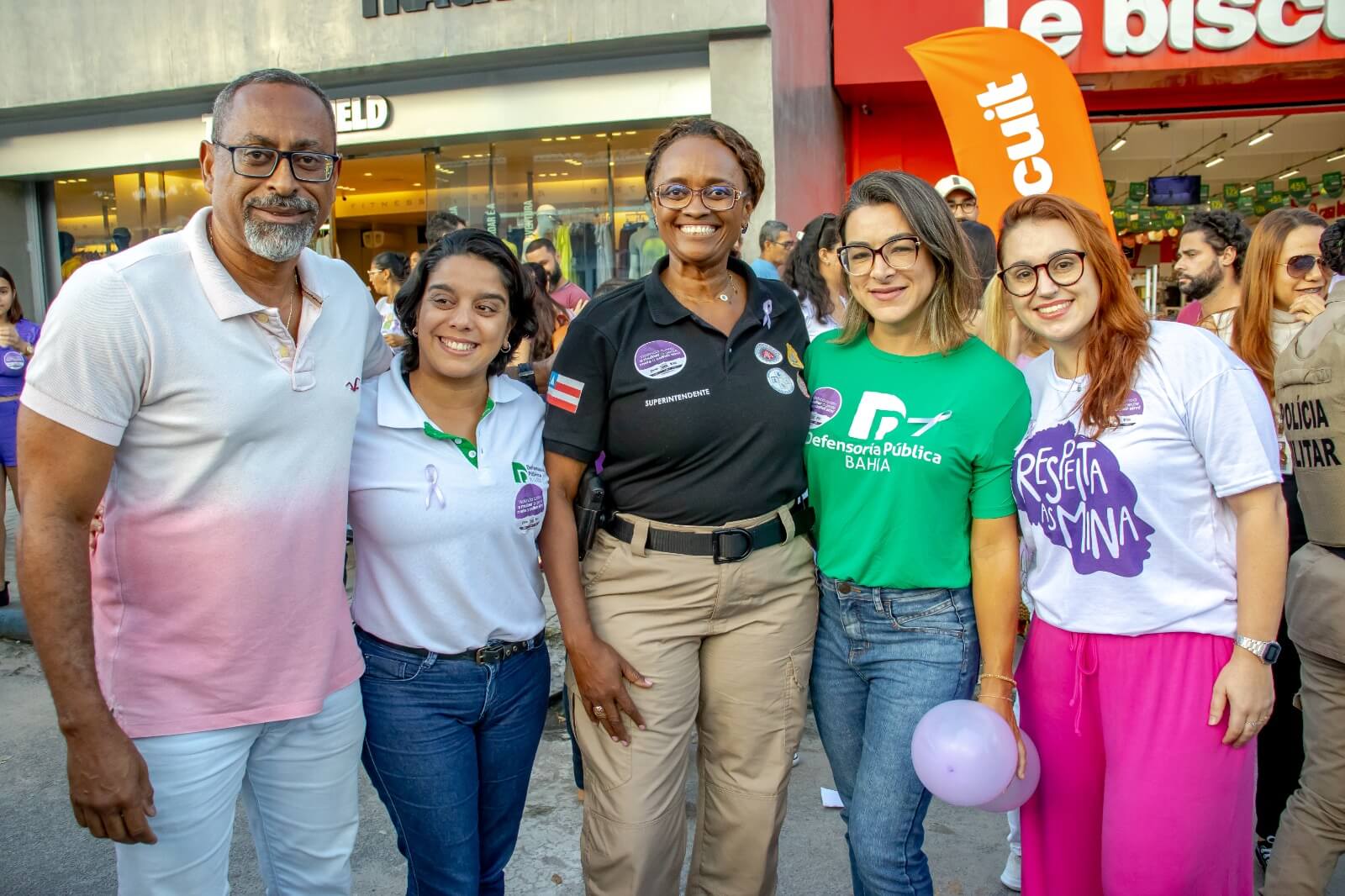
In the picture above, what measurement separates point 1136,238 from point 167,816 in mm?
17886

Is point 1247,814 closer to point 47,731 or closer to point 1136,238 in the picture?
point 47,731

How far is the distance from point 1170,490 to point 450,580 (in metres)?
1.67

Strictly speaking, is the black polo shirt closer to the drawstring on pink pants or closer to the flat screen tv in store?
the drawstring on pink pants

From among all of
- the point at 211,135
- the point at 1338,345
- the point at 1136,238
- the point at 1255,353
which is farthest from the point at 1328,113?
the point at 211,135

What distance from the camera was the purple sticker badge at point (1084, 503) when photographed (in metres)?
2.25

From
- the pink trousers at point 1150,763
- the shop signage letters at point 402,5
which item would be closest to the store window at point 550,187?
the shop signage letters at point 402,5

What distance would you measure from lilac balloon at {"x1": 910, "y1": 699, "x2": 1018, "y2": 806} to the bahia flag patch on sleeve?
3.75 feet

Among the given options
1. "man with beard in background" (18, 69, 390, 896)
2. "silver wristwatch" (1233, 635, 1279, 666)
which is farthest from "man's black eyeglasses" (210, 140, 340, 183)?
"silver wristwatch" (1233, 635, 1279, 666)

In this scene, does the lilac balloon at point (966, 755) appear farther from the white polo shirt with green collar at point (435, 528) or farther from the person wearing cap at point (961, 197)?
the person wearing cap at point (961, 197)

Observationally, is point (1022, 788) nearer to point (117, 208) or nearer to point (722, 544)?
point (722, 544)

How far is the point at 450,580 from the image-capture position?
2.36 metres

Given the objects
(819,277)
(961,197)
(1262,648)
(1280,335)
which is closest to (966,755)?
(1262,648)

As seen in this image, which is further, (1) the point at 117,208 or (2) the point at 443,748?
(1) the point at 117,208

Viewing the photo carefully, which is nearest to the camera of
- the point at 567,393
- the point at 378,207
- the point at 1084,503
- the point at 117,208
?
the point at 1084,503
